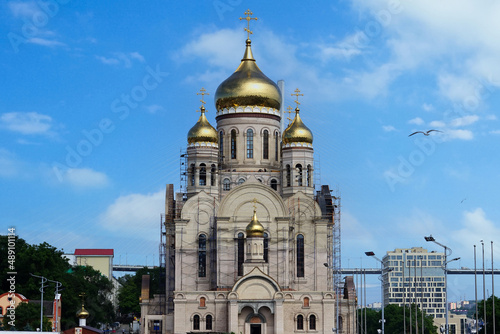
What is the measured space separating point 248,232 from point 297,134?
33.4 feet

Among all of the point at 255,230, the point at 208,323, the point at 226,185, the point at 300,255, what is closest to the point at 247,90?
the point at 226,185

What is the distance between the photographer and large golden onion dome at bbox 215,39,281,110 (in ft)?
243

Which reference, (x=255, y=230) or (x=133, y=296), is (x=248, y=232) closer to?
(x=255, y=230)

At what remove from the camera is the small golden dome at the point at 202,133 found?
72812mm

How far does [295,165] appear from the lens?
7269 centimetres

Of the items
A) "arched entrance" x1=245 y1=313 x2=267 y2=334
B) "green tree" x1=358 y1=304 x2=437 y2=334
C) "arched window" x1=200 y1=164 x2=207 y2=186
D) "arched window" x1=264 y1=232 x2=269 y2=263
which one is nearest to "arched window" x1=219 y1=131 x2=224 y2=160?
"arched window" x1=200 y1=164 x2=207 y2=186

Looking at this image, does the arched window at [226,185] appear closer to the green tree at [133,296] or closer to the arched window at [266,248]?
the arched window at [266,248]

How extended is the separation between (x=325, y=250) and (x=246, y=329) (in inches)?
351

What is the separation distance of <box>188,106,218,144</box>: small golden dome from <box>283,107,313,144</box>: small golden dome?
5697 mm

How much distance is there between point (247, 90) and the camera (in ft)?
243

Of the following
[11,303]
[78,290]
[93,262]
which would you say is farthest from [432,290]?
[11,303]

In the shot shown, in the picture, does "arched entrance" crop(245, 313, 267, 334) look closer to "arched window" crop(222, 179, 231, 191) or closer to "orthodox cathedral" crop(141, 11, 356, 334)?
"orthodox cathedral" crop(141, 11, 356, 334)

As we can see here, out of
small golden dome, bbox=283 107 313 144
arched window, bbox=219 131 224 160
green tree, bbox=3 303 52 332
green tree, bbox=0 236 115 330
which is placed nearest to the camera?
green tree, bbox=3 303 52 332

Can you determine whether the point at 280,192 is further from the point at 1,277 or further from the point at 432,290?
the point at 432,290
